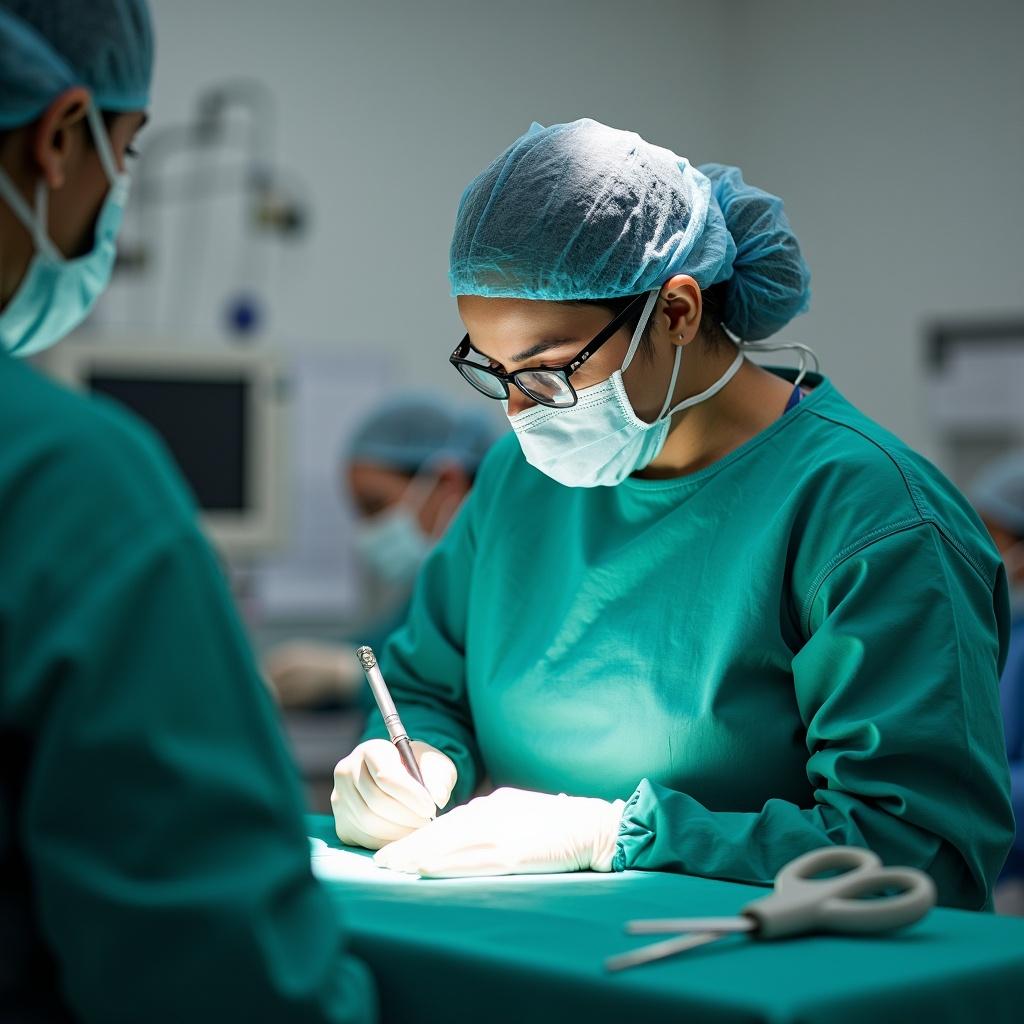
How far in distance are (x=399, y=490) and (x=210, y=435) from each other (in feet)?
1.62

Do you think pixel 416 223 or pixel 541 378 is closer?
pixel 541 378

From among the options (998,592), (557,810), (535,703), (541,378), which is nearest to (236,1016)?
(557,810)

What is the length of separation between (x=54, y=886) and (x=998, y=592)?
1.02m

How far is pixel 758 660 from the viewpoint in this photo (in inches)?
51.8

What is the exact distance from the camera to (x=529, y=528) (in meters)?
1.60

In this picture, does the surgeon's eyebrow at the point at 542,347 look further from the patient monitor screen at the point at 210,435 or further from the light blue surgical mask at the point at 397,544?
the patient monitor screen at the point at 210,435

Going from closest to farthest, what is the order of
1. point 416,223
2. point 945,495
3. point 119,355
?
point 945,495
point 119,355
point 416,223

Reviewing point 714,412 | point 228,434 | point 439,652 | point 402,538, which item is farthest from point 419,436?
point 714,412

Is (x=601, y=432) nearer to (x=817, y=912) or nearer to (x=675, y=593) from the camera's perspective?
(x=675, y=593)

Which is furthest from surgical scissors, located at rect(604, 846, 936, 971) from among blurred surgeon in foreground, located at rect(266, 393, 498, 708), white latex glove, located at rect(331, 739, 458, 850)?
blurred surgeon in foreground, located at rect(266, 393, 498, 708)

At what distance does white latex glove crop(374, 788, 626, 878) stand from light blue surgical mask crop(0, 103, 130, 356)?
54cm

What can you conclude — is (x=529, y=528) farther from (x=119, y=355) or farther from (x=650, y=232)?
(x=119, y=355)

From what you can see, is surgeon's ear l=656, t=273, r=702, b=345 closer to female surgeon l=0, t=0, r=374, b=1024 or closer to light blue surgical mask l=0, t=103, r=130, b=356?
light blue surgical mask l=0, t=103, r=130, b=356

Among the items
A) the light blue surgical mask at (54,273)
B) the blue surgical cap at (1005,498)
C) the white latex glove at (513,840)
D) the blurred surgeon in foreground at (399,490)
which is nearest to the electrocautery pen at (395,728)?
the white latex glove at (513,840)
